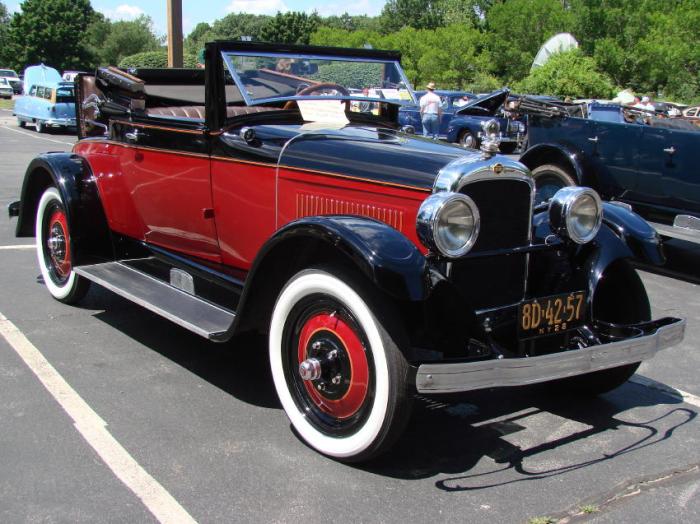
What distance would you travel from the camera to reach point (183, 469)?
294cm

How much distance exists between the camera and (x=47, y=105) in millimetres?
20625

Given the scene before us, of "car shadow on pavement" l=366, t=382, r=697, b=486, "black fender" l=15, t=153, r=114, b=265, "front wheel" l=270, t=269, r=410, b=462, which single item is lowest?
"car shadow on pavement" l=366, t=382, r=697, b=486

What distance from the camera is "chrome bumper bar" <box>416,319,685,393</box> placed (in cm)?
264

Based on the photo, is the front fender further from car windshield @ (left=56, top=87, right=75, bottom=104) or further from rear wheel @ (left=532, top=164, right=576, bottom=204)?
car windshield @ (left=56, top=87, right=75, bottom=104)

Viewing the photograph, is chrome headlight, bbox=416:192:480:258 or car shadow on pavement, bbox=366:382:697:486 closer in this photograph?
chrome headlight, bbox=416:192:480:258

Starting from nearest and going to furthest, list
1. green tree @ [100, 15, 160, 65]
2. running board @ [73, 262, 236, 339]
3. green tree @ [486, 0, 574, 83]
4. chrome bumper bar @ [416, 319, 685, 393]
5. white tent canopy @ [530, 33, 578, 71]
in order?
chrome bumper bar @ [416, 319, 685, 393], running board @ [73, 262, 236, 339], white tent canopy @ [530, 33, 578, 71], green tree @ [486, 0, 574, 83], green tree @ [100, 15, 160, 65]

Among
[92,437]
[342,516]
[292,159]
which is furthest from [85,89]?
[342,516]

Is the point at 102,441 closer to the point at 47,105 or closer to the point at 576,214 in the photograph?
the point at 576,214

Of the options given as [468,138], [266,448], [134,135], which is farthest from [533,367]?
[468,138]

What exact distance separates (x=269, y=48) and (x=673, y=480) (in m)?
3.02

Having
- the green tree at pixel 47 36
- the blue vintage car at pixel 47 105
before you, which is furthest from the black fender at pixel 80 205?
the green tree at pixel 47 36

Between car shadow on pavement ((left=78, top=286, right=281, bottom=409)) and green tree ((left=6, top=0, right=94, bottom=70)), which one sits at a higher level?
green tree ((left=6, top=0, right=94, bottom=70))

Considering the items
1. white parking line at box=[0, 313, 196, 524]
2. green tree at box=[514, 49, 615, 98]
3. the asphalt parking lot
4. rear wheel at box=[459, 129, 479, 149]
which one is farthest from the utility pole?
green tree at box=[514, 49, 615, 98]

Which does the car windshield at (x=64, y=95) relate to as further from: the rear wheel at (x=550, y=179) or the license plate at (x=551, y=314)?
the license plate at (x=551, y=314)
